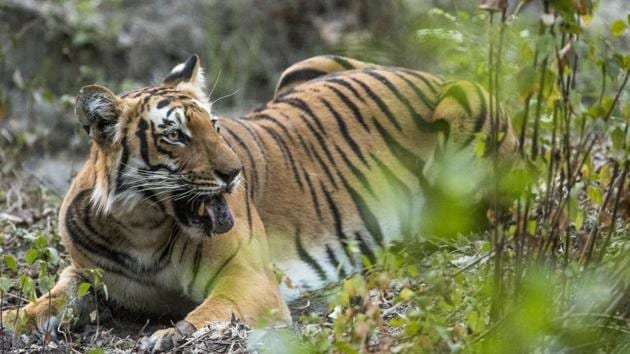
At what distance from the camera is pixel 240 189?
17.0 ft

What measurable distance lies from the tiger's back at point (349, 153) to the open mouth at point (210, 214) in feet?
2.76

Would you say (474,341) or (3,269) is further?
(3,269)

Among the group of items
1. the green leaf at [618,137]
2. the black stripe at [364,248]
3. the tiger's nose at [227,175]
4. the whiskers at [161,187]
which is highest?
the green leaf at [618,137]

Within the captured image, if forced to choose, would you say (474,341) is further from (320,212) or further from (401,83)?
(401,83)

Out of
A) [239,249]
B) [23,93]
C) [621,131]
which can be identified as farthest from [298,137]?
[23,93]

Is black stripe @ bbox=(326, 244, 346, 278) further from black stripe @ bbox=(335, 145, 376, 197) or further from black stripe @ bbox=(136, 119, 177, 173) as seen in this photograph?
black stripe @ bbox=(136, 119, 177, 173)

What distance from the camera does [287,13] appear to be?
10.2m

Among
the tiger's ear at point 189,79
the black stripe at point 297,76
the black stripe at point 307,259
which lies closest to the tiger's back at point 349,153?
the black stripe at point 307,259

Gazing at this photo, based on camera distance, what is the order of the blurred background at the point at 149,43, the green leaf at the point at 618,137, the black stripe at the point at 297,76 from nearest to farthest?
the green leaf at the point at 618,137 → the black stripe at the point at 297,76 → the blurred background at the point at 149,43

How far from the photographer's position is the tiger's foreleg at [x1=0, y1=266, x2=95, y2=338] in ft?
15.2

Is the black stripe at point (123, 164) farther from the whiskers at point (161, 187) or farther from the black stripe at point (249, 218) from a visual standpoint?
the black stripe at point (249, 218)

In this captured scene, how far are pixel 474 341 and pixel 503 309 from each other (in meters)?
0.14

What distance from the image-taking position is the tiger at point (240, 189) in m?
4.64

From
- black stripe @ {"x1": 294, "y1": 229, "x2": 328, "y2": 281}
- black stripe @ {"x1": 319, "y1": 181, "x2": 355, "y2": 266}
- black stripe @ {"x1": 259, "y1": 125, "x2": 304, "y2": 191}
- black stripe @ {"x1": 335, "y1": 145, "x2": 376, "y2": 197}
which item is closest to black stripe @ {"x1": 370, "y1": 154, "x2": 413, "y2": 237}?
black stripe @ {"x1": 335, "y1": 145, "x2": 376, "y2": 197}
